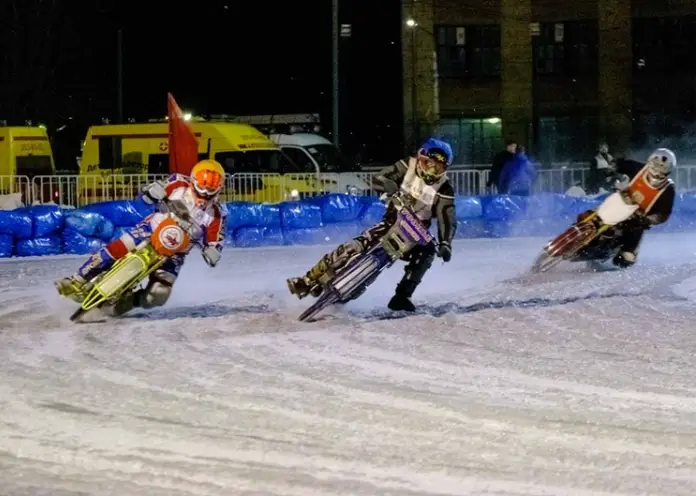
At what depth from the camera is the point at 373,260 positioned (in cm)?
1241

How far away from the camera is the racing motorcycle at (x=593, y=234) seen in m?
16.6

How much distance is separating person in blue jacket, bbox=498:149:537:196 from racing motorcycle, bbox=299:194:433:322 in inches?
458

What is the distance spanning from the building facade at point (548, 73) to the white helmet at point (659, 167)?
27694 millimetres

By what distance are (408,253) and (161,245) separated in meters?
2.41

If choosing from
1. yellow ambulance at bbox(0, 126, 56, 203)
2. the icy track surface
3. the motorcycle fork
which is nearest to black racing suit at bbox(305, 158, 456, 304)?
the icy track surface

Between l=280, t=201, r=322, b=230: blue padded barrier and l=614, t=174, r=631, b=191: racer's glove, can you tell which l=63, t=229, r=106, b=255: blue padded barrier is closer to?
l=280, t=201, r=322, b=230: blue padded barrier

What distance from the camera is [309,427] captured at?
299 inches

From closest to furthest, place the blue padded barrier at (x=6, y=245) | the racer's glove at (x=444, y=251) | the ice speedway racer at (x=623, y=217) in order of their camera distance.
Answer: the racer's glove at (x=444, y=251)
the ice speedway racer at (x=623, y=217)
the blue padded barrier at (x=6, y=245)

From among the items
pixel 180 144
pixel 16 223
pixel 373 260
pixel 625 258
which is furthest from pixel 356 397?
pixel 180 144

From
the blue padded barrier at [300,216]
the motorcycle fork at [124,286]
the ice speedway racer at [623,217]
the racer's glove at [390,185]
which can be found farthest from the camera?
the blue padded barrier at [300,216]

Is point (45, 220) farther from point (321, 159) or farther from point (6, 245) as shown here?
point (321, 159)

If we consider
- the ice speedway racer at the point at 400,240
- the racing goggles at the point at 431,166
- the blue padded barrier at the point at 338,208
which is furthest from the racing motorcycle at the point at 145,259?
the blue padded barrier at the point at 338,208

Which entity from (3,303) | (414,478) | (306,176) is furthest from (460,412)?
(306,176)

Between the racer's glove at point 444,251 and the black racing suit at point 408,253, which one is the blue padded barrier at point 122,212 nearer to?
the black racing suit at point 408,253
